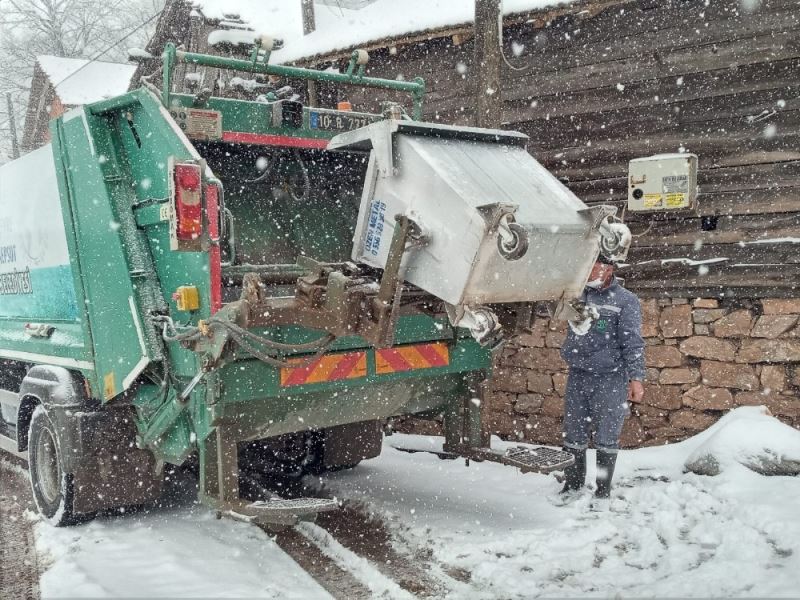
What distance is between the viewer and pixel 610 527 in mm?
4000

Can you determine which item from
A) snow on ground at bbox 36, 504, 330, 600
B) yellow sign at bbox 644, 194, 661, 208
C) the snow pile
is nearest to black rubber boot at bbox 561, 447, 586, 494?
the snow pile

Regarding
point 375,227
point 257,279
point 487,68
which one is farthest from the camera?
point 487,68

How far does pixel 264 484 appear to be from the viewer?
5.03m

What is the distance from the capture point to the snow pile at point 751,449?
4.63 meters

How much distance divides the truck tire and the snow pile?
3.65m

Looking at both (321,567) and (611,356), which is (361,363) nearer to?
(321,567)

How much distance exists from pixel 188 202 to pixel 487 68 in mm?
3811

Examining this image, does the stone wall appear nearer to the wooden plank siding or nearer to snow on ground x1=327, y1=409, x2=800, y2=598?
the wooden plank siding

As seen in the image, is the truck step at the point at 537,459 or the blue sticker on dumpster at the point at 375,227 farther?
the truck step at the point at 537,459

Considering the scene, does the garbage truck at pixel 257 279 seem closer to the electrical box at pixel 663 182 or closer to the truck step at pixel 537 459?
the truck step at pixel 537 459

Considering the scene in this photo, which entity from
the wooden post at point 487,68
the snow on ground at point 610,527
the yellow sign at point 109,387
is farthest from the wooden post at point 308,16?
the yellow sign at point 109,387

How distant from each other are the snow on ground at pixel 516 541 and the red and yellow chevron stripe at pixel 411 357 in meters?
0.88

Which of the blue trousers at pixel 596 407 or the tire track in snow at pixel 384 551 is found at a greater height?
the blue trousers at pixel 596 407

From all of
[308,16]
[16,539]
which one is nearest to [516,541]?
[16,539]
